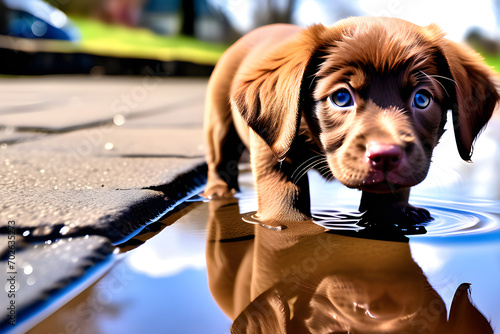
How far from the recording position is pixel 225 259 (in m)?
1.66

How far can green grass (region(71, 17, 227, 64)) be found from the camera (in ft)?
41.2

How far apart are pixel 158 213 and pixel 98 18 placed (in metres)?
12.0

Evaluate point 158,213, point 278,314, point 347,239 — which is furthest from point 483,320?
point 158,213

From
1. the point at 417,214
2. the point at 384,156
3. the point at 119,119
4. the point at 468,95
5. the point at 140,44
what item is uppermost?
the point at 468,95

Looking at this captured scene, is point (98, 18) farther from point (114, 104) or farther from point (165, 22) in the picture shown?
point (114, 104)

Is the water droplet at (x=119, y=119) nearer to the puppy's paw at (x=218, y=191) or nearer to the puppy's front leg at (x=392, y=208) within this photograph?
the puppy's paw at (x=218, y=191)

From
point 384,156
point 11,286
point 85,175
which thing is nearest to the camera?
point 11,286

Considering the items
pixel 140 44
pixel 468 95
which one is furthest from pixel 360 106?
pixel 140 44

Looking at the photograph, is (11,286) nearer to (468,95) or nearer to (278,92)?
(278,92)

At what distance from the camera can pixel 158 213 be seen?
2164 millimetres

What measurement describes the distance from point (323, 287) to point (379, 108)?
0.67 metres

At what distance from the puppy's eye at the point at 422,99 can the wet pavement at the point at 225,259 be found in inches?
17.4

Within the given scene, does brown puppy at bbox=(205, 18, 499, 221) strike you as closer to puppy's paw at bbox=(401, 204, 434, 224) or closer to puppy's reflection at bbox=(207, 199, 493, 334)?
puppy's paw at bbox=(401, 204, 434, 224)

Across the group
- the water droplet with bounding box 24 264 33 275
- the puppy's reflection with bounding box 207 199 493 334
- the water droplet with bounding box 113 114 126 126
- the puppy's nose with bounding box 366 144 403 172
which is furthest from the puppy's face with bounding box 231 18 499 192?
the water droplet with bounding box 113 114 126 126
